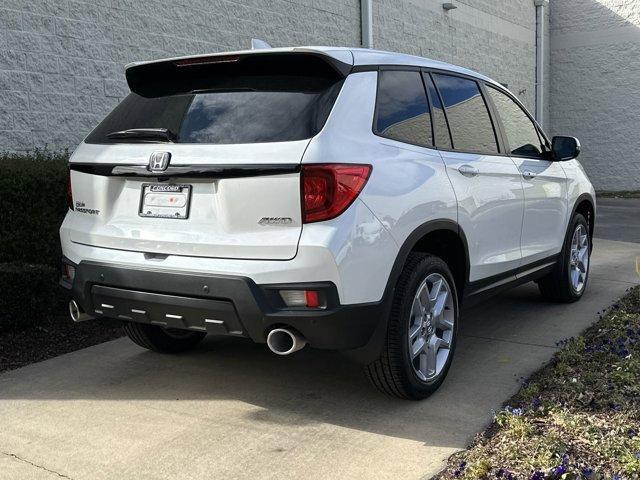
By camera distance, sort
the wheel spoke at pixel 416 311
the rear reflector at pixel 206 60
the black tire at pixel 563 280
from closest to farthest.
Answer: the rear reflector at pixel 206 60, the wheel spoke at pixel 416 311, the black tire at pixel 563 280

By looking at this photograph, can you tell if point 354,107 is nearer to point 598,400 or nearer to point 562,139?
point 598,400

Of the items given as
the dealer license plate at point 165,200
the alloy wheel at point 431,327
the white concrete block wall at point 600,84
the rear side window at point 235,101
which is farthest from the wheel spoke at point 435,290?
the white concrete block wall at point 600,84

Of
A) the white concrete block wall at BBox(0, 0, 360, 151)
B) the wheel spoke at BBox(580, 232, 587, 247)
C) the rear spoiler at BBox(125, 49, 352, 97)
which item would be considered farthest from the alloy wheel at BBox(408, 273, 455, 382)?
the white concrete block wall at BBox(0, 0, 360, 151)

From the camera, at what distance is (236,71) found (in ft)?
12.2

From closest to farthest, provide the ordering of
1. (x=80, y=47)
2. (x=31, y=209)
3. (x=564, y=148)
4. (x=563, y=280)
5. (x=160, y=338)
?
(x=160, y=338) < (x=31, y=209) < (x=564, y=148) < (x=563, y=280) < (x=80, y=47)

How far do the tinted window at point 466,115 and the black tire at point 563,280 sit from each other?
1.48m

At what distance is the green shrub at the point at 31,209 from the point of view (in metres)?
5.03

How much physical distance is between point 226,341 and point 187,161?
6.51 ft

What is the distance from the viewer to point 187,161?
3406mm

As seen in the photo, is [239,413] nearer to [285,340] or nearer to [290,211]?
[285,340]

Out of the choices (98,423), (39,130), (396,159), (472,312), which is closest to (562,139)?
(472,312)

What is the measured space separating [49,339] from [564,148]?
13.3ft

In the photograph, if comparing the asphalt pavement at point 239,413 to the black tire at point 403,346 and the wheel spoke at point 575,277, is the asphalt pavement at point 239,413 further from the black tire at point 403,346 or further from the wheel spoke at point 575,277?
the wheel spoke at point 575,277

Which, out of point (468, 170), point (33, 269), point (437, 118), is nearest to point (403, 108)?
point (437, 118)
